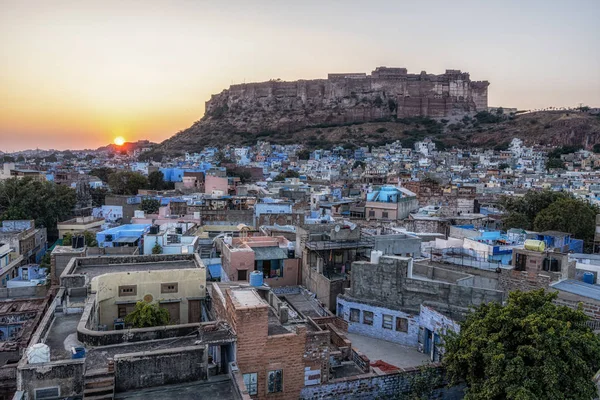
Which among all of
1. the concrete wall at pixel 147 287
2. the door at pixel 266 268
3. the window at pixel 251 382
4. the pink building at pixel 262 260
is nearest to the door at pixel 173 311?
the concrete wall at pixel 147 287

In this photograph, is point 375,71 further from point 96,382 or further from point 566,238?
point 96,382

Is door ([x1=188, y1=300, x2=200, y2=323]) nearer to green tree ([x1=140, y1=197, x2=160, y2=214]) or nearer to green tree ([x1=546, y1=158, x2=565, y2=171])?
green tree ([x1=140, y1=197, x2=160, y2=214])

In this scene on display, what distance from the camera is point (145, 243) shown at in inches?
816

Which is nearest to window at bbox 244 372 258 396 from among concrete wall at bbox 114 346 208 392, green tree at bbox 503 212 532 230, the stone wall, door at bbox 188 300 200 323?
concrete wall at bbox 114 346 208 392

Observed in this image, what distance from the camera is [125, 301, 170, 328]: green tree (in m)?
11.5

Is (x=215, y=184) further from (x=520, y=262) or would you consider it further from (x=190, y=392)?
(x=190, y=392)

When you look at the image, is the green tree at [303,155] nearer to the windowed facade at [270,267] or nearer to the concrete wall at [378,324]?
the windowed facade at [270,267]

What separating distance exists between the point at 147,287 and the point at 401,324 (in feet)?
25.2

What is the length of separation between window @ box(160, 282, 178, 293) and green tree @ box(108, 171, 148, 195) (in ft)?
122

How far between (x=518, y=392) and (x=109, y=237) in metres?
20.1

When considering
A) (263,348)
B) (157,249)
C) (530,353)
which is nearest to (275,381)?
(263,348)

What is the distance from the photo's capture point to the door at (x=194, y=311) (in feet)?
45.5

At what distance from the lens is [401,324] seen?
15383 millimetres

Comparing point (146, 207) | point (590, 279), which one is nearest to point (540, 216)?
point (590, 279)
